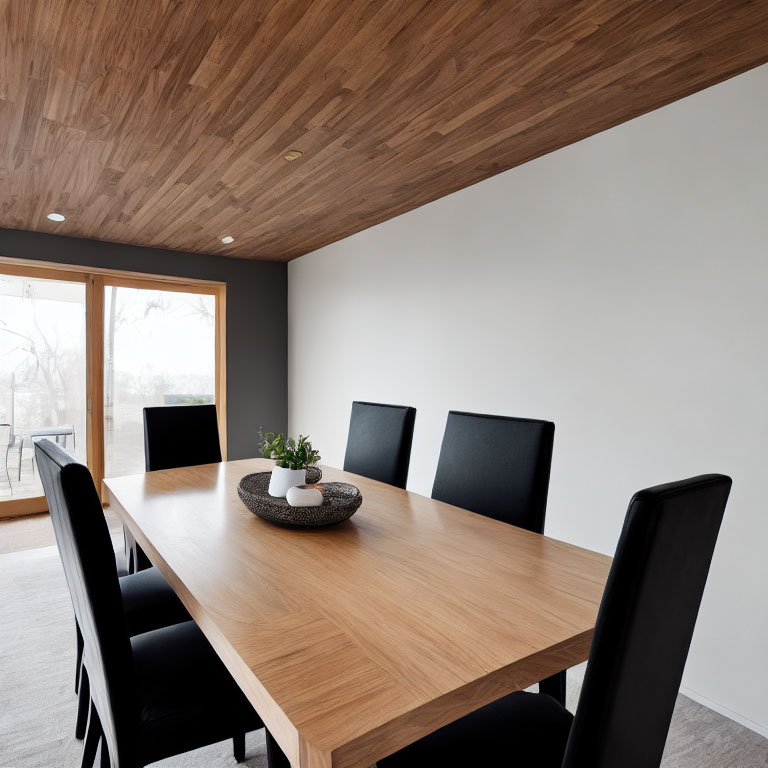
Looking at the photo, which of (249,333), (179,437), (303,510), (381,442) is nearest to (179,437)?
(179,437)

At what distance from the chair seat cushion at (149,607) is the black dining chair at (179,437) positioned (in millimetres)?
1065

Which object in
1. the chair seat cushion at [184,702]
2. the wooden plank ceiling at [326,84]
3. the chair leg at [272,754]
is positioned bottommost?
the chair leg at [272,754]

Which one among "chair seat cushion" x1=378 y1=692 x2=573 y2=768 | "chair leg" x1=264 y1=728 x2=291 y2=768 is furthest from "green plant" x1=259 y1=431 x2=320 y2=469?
"chair seat cushion" x1=378 y1=692 x2=573 y2=768

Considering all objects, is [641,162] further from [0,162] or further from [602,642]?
[0,162]

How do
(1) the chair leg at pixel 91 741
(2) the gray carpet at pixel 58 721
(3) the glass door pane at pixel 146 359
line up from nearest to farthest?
1. (1) the chair leg at pixel 91 741
2. (2) the gray carpet at pixel 58 721
3. (3) the glass door pane at pixel 146 359

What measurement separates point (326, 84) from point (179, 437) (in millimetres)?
1971

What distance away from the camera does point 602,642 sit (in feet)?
2.41

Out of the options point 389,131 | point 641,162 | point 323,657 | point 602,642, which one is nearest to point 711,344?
point 641,162

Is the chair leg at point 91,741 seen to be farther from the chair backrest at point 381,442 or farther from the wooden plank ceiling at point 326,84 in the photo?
the wooden plank ceiling at point 326,84

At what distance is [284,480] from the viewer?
1.83m

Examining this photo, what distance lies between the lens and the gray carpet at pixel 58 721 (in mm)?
1778

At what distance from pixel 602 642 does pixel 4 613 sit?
3.15 metres

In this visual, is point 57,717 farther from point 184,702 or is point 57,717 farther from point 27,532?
point 27,532

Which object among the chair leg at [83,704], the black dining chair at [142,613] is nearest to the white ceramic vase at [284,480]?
the black dining chair at [142,613]
